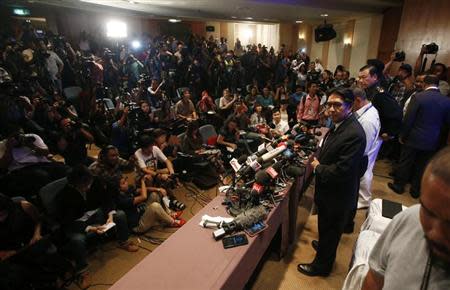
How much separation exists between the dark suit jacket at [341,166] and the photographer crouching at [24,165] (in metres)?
3.25

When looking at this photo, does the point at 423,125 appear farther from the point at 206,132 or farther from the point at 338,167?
the point at 206,132

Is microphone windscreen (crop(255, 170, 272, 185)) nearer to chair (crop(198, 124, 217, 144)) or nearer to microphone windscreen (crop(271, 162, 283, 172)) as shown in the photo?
microphone windscreen (crop(271, 162, 283, 172))

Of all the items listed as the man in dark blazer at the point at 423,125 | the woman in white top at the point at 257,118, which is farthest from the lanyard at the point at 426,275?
the woman in white top at the point at 257,118

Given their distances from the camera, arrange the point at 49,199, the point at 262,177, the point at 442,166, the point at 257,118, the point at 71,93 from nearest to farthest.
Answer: the point at 442,166 → the point at 262,177 → the point at 49,199 → the point at 257,118 → the point at 71,93

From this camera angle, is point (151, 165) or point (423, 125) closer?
point (423, 125)

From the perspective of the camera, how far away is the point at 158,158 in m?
3.86

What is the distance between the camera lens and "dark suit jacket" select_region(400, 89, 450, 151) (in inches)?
124

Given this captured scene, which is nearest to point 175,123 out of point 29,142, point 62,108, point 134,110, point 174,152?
point 134,110

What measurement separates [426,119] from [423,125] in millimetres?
80

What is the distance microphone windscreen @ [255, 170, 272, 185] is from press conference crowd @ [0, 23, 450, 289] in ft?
1.23

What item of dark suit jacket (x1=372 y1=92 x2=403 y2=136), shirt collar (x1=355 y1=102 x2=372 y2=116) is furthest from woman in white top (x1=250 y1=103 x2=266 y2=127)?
shirt collar (x1=355 y1=102 x2=372 y2=116)

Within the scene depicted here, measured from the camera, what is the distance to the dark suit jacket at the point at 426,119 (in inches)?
124

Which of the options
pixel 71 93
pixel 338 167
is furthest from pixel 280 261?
pixel 71 93

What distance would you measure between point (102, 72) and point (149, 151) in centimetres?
434
